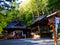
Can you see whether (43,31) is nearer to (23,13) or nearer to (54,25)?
(23,13)

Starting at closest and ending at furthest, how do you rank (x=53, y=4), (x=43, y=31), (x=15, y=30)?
(x=53, y=4)
(x=43, y=31)
(x=15, y=30)

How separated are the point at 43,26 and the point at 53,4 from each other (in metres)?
9.99

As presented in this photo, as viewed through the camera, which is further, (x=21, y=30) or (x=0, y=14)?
(x=21, y=30)

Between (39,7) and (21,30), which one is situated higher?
(39,7)

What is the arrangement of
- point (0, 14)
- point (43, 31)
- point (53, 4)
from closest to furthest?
point (0, 14), point (53, 4), point (43, 31)

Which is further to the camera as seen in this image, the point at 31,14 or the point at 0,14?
the point at 31,14

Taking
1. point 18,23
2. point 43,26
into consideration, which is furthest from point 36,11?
point 43,26

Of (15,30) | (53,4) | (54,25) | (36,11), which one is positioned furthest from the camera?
(36,11)

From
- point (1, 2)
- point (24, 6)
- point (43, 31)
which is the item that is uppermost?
point (24, 6)

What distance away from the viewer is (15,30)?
5100 cm

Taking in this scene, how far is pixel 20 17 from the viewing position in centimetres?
5709

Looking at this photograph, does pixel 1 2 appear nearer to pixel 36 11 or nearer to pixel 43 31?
pixel 43 31

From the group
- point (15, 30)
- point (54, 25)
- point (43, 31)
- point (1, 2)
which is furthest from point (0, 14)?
point (15, 30)

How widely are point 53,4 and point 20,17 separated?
90.6 ft
